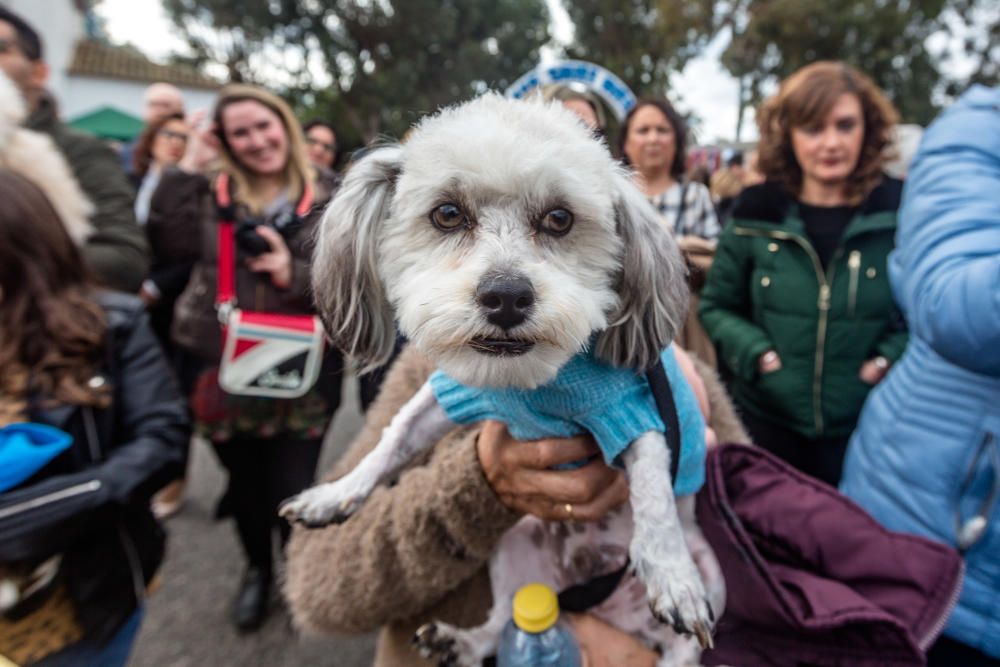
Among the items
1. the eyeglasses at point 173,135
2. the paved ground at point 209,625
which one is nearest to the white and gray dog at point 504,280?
the paved ground at point 209,625

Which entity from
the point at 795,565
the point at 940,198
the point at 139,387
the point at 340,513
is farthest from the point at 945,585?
the point at 139,387

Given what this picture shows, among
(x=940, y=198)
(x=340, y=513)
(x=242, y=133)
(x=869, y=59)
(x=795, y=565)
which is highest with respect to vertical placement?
(x=869, y=59)

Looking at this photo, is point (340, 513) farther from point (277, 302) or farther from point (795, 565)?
point (277, 302)

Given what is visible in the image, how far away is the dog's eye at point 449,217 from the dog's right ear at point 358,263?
13cm

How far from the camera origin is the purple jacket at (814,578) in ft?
3.24

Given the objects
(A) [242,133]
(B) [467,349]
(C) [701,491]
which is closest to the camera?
(B) [467,349]

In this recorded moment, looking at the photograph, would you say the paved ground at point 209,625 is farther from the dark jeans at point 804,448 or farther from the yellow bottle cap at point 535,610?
the dark jeans at point 804,448

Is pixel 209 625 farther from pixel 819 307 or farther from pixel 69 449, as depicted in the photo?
pixel 819 307

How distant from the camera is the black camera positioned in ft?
7.55

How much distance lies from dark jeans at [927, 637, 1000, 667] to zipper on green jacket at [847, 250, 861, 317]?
1.07m

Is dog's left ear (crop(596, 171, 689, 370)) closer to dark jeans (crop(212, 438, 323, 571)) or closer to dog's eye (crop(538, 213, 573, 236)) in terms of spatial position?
dog's eye (crop(538, 213, 573, 236))

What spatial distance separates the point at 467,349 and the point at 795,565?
77cm

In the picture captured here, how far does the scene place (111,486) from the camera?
146 centimetres

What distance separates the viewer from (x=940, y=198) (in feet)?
4.09
